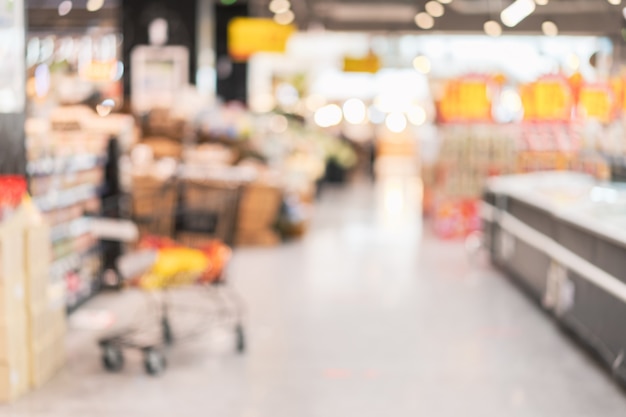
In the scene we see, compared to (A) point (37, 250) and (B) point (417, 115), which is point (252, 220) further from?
(B) point (417, 115)

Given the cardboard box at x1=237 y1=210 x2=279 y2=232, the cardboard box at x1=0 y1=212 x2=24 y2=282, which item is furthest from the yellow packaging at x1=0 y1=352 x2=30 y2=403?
the cardboard box at x1=237 y1=210 x2=279 y2=232

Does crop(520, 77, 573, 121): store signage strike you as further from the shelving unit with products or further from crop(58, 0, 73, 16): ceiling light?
crop(58, 0, 73, 16): ceiling light

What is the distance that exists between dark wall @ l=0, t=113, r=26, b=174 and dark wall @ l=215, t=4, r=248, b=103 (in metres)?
12.4

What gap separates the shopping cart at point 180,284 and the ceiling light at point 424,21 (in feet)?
47.8

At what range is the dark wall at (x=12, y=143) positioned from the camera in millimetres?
6191

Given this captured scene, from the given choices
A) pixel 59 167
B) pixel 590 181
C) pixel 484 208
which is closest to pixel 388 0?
pixel 484 208

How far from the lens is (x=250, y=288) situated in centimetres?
913

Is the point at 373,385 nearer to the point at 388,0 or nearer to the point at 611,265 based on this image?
the point at 611,265

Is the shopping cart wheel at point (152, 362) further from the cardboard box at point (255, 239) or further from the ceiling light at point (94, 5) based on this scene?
the cardboard box at point (255, 239)

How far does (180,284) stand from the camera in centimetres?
627

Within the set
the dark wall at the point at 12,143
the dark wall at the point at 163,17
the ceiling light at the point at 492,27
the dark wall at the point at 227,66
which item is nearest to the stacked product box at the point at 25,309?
the dark wall at the point at 12,143

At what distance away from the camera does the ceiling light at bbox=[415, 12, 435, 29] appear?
2229cm

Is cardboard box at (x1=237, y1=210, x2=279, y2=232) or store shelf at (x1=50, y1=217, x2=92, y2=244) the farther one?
cardboard box at (x1=237, y1=210, x2=279, y2=232)

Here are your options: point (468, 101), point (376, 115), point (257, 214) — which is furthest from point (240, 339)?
point (376, 115)
